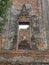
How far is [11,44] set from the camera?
1229 centimetres

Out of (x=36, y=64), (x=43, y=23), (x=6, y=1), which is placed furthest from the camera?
(x=43, y=23)

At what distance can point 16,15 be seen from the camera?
43.1 ft

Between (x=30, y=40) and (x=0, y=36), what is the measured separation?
144 cm

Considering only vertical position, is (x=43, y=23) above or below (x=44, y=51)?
above

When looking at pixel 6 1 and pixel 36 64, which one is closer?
pixel 6 1

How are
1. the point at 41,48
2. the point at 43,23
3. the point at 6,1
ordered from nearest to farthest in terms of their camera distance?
the point at 6,1 < the point at 41,48 < the point at 43,23

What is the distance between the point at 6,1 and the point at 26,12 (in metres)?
3.83

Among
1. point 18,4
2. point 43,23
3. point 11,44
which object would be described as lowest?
point 11,44

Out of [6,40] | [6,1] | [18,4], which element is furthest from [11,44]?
[6,1]

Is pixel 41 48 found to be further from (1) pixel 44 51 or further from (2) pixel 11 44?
(2) pixel 11 44

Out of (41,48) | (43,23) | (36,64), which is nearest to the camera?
(36,64)

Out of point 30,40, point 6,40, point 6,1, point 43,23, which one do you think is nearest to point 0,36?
point 6,40

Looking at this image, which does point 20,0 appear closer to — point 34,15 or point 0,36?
point 34,15

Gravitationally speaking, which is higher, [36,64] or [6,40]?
[6,40]
